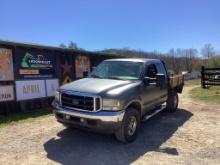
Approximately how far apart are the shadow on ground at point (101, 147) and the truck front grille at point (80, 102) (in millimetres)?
902

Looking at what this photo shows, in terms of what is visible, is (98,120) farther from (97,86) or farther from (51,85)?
(51,85)

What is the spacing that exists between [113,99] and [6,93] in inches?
207

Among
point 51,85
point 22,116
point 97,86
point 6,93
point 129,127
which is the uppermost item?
point 97,86

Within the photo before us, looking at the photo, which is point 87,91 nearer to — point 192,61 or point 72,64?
point 72,64

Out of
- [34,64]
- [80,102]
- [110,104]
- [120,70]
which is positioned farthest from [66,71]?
[110,104]

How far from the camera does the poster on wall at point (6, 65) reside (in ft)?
28.2

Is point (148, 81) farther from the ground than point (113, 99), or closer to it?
farther from the ground

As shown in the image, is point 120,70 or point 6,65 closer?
point 120,70

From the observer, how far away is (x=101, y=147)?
5.47 m

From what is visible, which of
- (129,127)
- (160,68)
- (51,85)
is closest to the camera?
(129,127)

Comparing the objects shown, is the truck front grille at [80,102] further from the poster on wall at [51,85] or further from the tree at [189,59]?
the tree at [189,59]

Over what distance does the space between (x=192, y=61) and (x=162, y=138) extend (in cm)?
6169

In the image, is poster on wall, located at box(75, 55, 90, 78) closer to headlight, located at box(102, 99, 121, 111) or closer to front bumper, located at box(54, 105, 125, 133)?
front bumper, located at box(54, 105, 125, 133)

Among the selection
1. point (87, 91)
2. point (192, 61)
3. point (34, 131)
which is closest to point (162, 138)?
point (87, 91)
